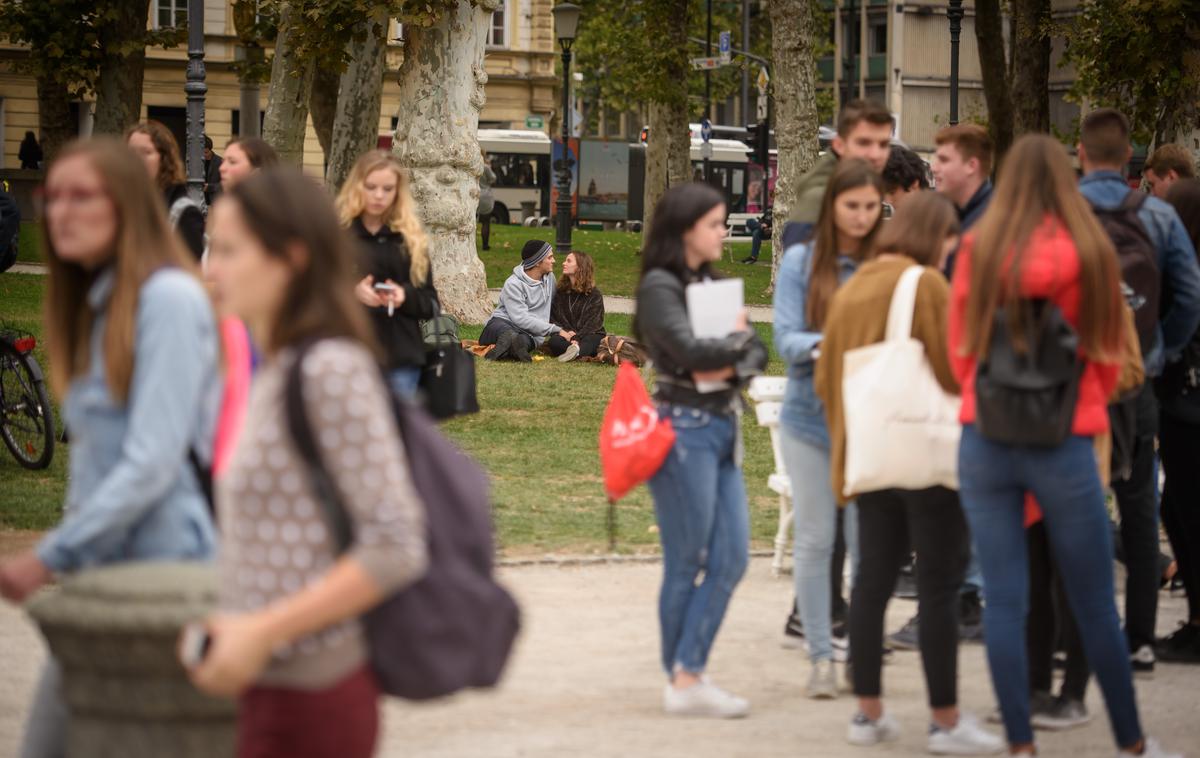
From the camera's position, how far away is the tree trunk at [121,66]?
30.7 m

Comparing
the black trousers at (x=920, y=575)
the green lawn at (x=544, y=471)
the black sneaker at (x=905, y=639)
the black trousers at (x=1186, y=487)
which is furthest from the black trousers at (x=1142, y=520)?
the green lawn at (x=544, y=471)

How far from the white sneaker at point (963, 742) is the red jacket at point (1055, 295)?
3.53ft

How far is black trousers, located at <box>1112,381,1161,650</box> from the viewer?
6859 millimetres

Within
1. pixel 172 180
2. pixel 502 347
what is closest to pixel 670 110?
pixel 502 347

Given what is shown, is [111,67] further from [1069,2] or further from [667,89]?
[1069,2]

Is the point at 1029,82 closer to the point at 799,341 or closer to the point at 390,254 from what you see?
the point at 390,254

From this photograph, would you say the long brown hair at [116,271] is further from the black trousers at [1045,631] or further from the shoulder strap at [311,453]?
the black trousers at [1045,631]

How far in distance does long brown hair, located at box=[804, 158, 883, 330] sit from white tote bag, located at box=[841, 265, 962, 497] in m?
0.74

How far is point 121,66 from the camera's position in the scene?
102ft

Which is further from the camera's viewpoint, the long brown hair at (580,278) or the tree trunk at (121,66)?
the tree trunk at (121,66)

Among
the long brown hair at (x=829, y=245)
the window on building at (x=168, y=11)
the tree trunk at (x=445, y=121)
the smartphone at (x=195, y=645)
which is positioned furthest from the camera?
the window on building at (x=168, y=11)

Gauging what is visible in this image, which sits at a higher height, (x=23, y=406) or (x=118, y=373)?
(x=118, y=373)

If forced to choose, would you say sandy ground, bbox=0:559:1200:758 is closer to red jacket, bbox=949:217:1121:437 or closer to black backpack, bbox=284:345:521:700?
red jacket, bbox=949:217:1121:437

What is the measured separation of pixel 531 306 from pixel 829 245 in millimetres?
11677
